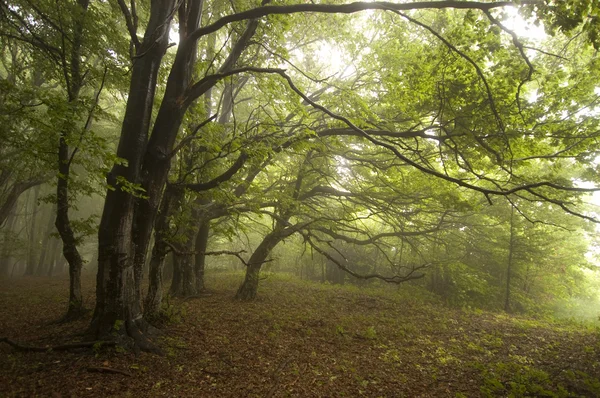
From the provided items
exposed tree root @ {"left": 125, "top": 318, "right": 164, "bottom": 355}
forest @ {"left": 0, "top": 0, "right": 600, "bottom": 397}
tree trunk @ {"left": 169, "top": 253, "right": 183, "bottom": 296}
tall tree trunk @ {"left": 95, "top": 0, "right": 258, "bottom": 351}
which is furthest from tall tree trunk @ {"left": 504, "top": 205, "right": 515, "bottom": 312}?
exposed tree root @ {"left": 125, "top": 318, "right": 164, "bottom": 355}

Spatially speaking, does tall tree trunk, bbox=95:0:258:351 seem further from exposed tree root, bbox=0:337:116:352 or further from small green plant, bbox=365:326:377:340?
small green plant, bbox=365:326:377:340

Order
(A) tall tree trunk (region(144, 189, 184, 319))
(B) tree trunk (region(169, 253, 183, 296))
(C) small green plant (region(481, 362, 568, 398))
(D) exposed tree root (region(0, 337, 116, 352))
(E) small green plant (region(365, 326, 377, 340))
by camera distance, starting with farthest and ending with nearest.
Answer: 1. (B) tree trunk (region(169, 253, 183, 296))
2. (E) small green plant (region(365, 326, 377, 340))
3. (A) tall tree trunk (region(144, 189, 184, 319))
4. (D) exposed tree root (region(0, 337, 116, 352))
5. (C) small green plant (region(481, 362, 568, 398))

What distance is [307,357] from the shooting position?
6172 mm

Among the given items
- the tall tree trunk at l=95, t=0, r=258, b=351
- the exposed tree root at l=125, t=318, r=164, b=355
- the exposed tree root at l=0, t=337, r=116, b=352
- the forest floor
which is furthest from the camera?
the exposed tree root at l=125, t=318, r=164, b=355

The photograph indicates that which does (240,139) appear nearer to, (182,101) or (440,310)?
(182,101)

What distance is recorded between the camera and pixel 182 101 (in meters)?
5.45

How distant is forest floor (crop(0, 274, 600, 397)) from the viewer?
15.1ft

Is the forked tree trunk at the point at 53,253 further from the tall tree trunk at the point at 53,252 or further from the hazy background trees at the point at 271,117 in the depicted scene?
the hazy background trees at the point at 271,117

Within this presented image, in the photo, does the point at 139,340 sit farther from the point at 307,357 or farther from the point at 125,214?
the point at 307,357

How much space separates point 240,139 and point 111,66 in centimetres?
349

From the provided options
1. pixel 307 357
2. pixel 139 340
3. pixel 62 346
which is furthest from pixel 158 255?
pixel 307 357

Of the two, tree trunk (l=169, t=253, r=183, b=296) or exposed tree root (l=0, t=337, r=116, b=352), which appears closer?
exposed tree root (l=0, t=337, r=116, b=352)

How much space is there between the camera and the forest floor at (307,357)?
181 inches

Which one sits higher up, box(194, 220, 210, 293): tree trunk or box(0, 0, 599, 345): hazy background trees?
box(0, 0, 599, 345): hazy background trees
